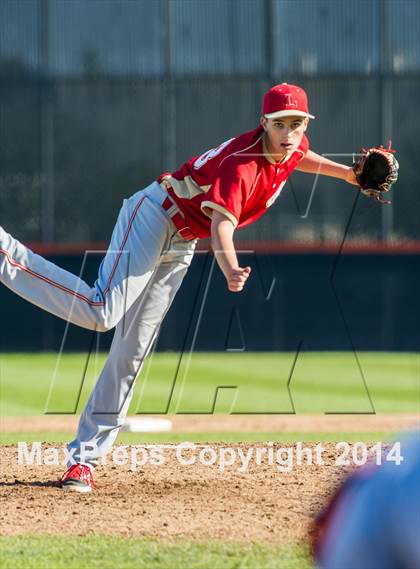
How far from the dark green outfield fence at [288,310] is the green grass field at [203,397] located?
0.32 m

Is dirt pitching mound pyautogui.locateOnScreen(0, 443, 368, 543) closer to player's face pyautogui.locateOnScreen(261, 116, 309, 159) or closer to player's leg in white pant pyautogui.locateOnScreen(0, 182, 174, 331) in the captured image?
player's leg in white pant pyautogui.locateOnScreen(0, 182, 174, 331)

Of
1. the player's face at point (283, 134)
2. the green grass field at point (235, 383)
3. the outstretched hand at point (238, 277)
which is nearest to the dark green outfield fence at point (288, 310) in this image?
the green grass field at point (235, 383)

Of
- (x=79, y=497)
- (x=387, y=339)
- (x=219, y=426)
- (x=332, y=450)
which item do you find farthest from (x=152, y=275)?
(x=387, y=339)

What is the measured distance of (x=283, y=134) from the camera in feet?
15.8

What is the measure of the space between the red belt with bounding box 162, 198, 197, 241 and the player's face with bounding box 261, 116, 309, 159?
0.58 metres

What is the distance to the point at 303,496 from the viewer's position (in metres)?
4.94

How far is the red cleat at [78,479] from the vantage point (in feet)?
16.8

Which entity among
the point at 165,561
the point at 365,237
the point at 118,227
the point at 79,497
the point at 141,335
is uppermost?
the point at 118,227

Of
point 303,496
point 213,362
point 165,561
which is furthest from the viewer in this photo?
point 213,362

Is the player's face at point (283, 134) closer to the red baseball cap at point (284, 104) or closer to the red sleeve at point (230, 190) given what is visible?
the red baseball cap at point (284, 104)

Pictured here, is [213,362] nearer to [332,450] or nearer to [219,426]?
[219,426]

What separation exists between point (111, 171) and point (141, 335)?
11762 mm

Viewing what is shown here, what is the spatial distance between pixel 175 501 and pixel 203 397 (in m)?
5.64

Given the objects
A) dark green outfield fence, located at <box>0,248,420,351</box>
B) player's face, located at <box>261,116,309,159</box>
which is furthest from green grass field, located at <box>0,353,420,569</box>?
player's face, located at <box>261,116,309,159</box>
